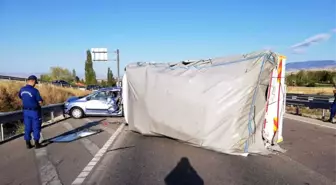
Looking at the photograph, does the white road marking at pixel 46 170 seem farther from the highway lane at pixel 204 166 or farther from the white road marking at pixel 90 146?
the white road marking at pixel 90 146

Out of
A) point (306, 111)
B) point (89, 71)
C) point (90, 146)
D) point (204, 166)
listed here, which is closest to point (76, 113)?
point (90, 146)

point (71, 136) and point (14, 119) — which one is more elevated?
point (14, 119)

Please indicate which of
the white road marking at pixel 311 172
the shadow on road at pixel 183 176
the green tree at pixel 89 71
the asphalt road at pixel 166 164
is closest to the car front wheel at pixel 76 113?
the asphalt road at pixel 166 164

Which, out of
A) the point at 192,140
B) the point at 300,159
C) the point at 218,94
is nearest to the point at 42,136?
the point at 192,140

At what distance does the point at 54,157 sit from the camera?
22.7ft

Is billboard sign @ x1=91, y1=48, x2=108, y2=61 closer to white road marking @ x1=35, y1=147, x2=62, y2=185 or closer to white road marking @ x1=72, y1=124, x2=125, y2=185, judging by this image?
white road marking @ x1=72, y1=124, x2=125, y2=185

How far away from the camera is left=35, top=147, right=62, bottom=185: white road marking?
5.17 m

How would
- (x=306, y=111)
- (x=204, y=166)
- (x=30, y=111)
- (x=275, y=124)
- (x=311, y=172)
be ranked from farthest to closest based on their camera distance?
1. (x=306, y=111)
2. (x=275, y=124)
3. (x=30, y=111)
4. (x=204, y=166)
5. (x=311, y=172)

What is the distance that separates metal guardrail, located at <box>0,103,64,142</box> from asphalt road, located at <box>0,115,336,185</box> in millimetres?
1340

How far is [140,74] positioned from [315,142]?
5.53 meters

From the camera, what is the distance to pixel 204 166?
6121 millimetres

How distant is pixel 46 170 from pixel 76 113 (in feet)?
32.3

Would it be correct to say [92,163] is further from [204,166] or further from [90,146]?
[204,166]

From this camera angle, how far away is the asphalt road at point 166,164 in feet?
17.3
